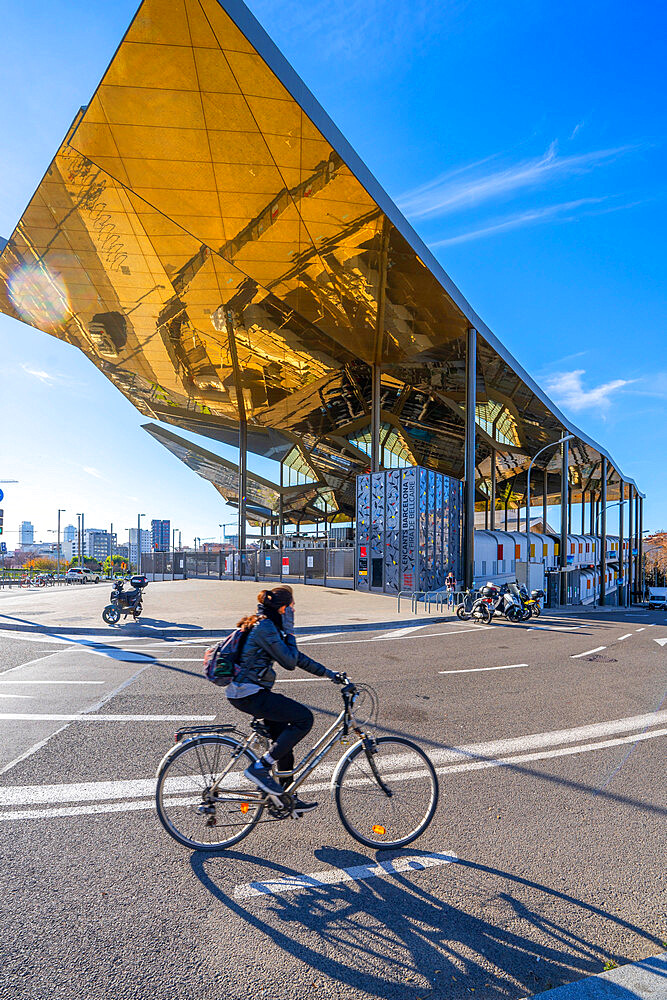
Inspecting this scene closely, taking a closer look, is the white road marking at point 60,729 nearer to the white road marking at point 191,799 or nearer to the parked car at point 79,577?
the white road marking at point 191,799

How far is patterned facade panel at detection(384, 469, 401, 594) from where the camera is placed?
2623 cm

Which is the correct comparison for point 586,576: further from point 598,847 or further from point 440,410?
point 598,847

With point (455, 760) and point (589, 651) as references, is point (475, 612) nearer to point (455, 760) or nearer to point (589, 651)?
point (589, 651)

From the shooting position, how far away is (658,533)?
10825 centimetres

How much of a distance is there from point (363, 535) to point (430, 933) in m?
26.0

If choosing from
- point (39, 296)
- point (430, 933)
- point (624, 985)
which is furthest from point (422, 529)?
point (39, 296)

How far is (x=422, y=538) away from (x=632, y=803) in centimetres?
2151

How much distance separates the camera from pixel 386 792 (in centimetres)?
360

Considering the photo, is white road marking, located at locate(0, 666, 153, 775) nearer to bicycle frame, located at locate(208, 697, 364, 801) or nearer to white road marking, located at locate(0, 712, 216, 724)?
white road marking, located at locate(0, 712, 216, 724)

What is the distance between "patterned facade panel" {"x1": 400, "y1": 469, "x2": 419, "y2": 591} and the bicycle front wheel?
21.6m

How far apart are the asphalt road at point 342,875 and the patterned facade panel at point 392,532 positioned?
64.7 feet

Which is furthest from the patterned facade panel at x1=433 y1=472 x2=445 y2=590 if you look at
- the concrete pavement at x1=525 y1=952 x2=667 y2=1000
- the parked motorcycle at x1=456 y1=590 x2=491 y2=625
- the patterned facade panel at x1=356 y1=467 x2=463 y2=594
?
the concrete pavement at x1=525 y1=952 x2=667 y2=1000

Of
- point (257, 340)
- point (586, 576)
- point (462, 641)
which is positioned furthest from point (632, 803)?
point (586, 576)

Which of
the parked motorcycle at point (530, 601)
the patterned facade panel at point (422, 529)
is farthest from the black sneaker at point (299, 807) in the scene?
the patterned facade panel at point (422, 529)
